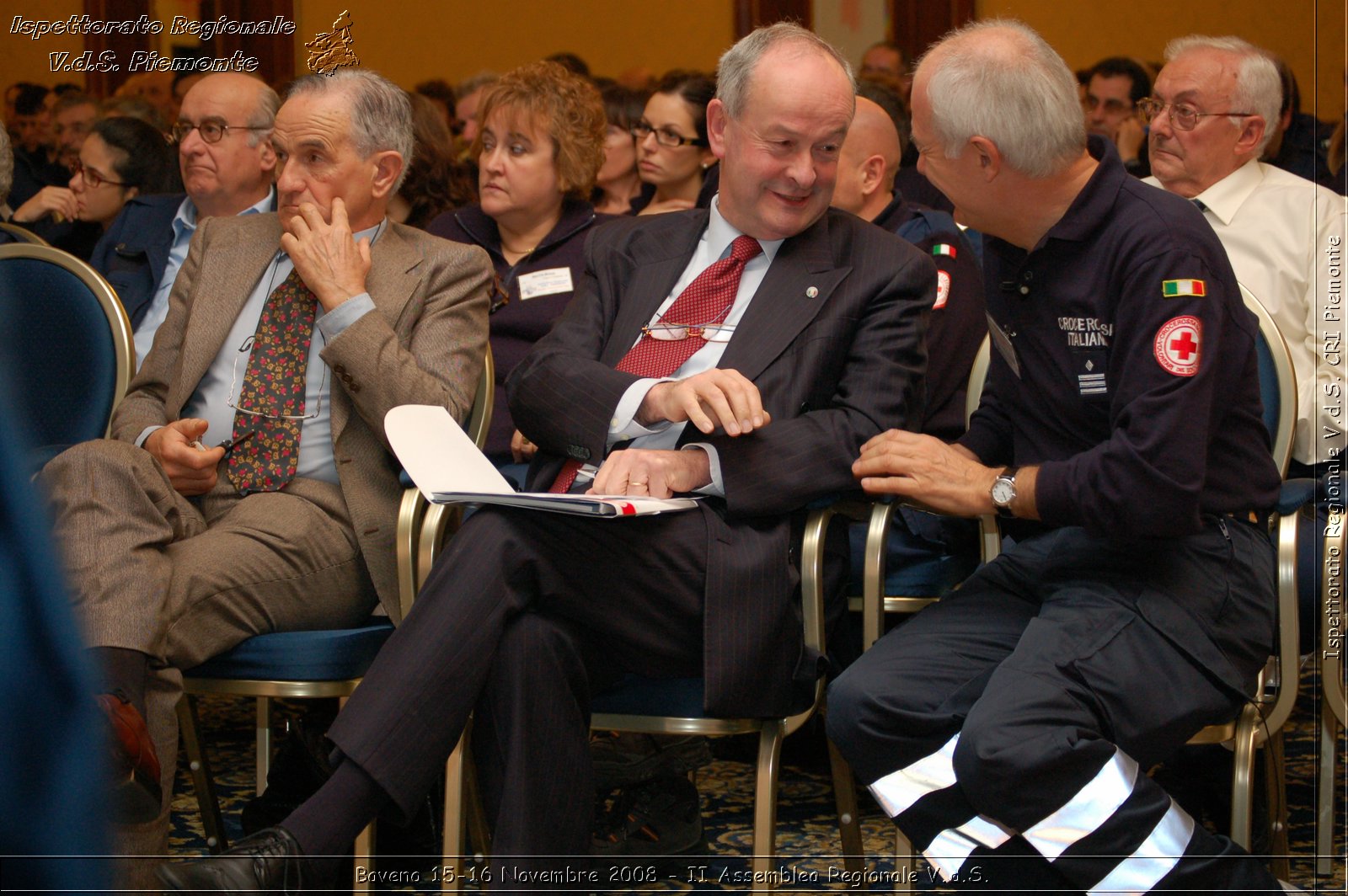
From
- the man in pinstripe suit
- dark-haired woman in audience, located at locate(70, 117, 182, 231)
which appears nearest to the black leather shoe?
the man in pinstripe suit

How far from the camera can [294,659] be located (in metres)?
2.13

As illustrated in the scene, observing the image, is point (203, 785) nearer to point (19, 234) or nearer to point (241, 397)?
point (241, 397)

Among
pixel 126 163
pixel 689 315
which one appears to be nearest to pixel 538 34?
pixel 126 163

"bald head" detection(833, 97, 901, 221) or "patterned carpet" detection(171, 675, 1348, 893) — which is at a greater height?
"bald head" detection(833, 97, 901, 221)

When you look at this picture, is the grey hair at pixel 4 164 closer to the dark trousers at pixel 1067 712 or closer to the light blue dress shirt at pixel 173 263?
the light blue dress shirt at pixel 173 263

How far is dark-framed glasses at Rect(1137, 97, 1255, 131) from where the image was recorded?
119 inches

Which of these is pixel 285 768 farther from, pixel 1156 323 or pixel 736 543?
pixel 1156 323

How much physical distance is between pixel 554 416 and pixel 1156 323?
37.8 inches

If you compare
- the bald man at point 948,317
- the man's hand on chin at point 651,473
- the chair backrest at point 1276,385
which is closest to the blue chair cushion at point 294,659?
the man's hand on chin at point 651,473

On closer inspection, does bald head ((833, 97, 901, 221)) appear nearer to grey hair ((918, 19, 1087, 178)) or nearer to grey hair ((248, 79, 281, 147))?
grey hair ((918, 19, 1087, 178))

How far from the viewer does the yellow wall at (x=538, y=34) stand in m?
6.89

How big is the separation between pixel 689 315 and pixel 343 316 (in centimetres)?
62

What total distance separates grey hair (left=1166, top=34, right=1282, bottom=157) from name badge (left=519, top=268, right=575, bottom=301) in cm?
153

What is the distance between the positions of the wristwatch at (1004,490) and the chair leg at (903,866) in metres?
0.52
